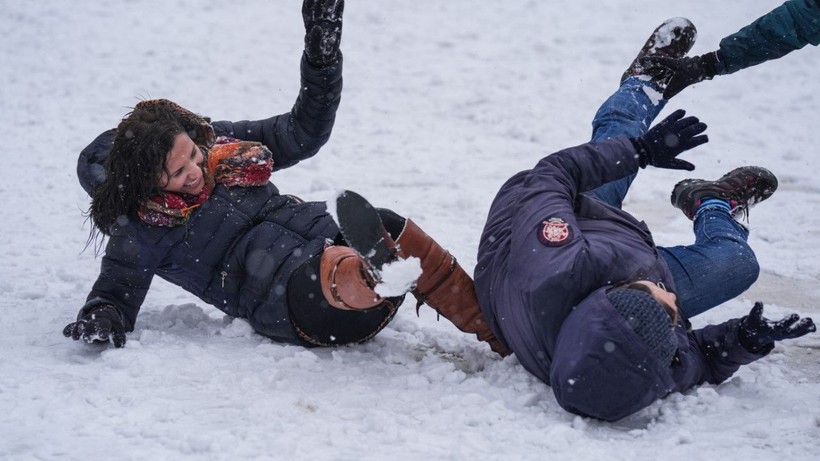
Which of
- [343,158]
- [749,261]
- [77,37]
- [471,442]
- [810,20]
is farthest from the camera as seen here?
[77,37]

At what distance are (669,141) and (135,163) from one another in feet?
6.84

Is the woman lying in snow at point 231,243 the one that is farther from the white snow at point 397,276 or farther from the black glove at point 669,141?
the black glove at point 669,141

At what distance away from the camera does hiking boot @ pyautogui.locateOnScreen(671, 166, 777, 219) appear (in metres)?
3.60

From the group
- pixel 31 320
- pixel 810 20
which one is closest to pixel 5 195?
pixel 31 320

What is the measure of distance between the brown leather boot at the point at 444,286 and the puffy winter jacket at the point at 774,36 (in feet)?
6.40

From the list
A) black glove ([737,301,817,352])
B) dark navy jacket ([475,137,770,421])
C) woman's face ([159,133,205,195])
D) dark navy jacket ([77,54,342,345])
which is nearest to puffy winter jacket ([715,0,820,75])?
dark navy jacket ([475,137,770,421])

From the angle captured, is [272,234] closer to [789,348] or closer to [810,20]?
[789,348]

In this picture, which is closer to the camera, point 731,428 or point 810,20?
point 731,428

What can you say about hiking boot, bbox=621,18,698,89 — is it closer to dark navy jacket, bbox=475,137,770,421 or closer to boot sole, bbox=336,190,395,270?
dark navy jacket, bbox=475,137,770,421

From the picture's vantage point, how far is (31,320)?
136 inches

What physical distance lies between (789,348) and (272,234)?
2.29m

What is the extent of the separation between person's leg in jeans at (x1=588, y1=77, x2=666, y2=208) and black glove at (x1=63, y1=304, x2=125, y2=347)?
6.67ft

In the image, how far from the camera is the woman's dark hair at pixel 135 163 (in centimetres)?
315

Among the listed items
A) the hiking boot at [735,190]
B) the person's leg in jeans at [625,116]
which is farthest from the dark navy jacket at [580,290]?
the hiking boot at [735,190]
